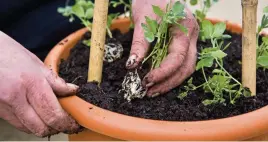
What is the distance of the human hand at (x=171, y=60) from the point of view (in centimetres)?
87

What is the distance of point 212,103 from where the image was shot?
0.87 meters

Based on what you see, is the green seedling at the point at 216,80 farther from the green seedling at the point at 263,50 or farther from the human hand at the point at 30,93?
the human hand at the point at 30,93

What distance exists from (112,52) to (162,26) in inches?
8.9

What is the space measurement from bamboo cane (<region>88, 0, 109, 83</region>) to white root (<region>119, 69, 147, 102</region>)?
8 centimetres

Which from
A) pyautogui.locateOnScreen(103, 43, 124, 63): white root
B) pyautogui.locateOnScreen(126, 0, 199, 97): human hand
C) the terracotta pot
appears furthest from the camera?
pyautogui.locateOnScreen(103, 43, 124, 63): white root

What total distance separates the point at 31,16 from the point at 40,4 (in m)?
0.05

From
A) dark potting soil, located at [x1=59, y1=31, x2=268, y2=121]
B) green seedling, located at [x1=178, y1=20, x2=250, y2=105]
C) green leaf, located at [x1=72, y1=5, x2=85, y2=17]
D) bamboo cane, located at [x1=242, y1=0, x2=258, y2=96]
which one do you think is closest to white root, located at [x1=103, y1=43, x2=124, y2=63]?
dark potting soil, located at [x1=59, y1=31, x2=268, y2=121]

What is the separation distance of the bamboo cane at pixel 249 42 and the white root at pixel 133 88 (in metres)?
0.22

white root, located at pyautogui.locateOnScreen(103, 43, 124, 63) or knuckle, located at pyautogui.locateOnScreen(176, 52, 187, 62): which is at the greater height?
knuckle, located at pyautogui.locateOnScreen(176, 52, 187, 62)

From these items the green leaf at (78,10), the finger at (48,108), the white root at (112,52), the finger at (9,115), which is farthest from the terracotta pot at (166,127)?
the green leaf at (78,10)

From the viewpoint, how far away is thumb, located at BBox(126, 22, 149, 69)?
883 mm

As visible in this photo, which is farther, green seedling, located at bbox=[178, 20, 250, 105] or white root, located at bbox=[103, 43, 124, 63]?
white root, located at bbox=[103, 43, 124, 63]

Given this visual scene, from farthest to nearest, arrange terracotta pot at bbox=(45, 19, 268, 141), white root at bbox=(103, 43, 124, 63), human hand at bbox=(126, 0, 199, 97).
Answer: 1. white root at bbox=(103, 43, 124, 63)
2. human hand at bbox=(126, 0, 199, 97)
3. terracotta pot at bbox=(45, 19, 268, 141)

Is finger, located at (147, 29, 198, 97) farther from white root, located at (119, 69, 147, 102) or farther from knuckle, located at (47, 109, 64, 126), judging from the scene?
knuckle, located at (47, 109, 64, 126)
